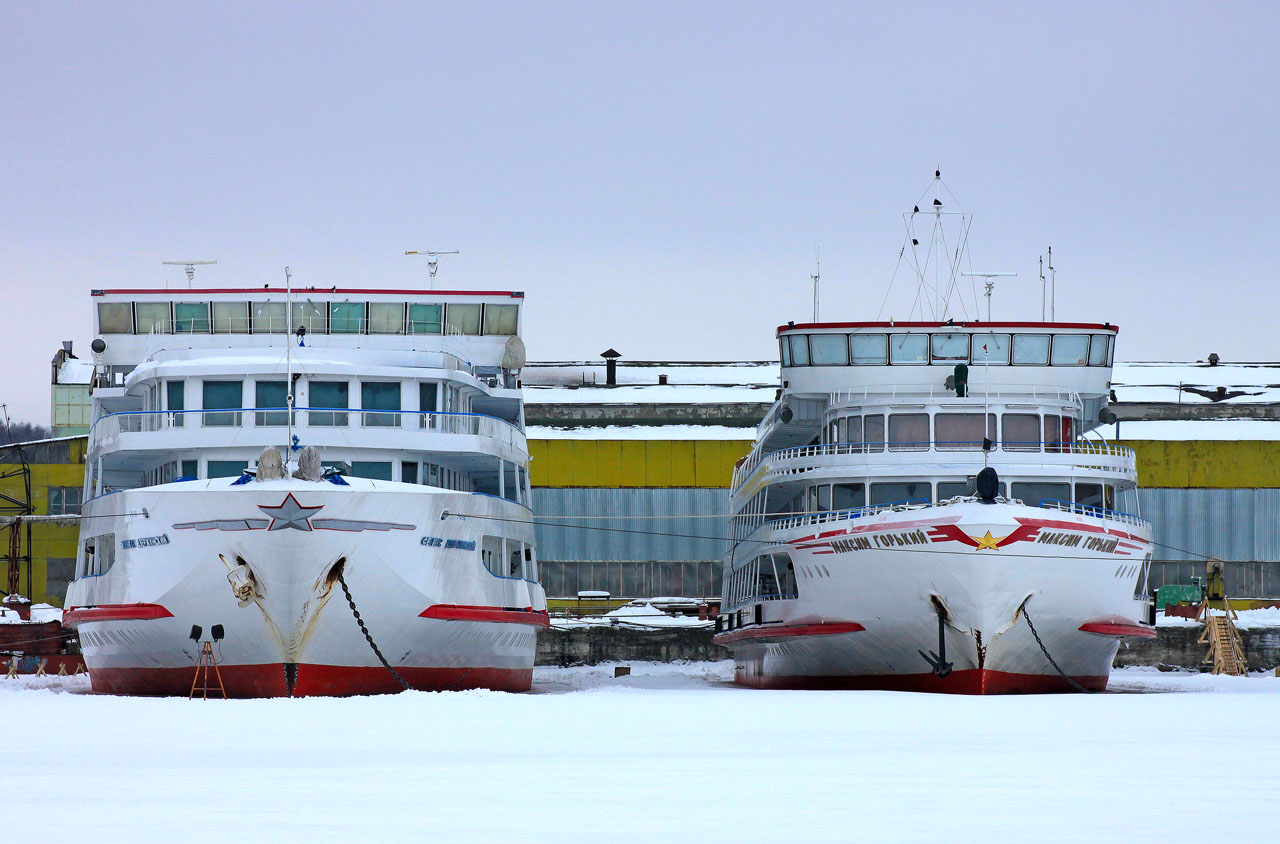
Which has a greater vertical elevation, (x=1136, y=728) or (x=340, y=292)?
(x=340, y=292)

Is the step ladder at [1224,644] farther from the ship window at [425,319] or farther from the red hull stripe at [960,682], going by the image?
the ship window at [425,319]

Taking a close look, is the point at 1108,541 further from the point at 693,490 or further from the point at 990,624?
the point at 693,490

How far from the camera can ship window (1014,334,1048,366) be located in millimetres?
39594

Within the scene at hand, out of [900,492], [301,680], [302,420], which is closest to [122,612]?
[301,680]

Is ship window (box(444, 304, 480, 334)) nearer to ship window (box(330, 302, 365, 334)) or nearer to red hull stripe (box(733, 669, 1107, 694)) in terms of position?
ship window (box(330, 302, 365, 334))

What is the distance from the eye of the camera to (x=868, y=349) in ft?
131

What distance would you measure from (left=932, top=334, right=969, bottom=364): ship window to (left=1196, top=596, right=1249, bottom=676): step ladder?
49.7ft

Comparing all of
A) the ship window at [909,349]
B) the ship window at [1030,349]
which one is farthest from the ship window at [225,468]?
the ship window at [1030,349]

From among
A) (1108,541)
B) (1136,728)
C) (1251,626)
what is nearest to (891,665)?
(1108,541)

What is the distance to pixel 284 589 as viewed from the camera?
100 ft

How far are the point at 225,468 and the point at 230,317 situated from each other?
6.39 meters

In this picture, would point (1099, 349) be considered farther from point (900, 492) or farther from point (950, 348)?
point (900, 492)

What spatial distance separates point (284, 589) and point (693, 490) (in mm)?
31486

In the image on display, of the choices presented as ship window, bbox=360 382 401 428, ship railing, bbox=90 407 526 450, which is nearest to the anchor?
ship railing, bbox=90 407 526 450
